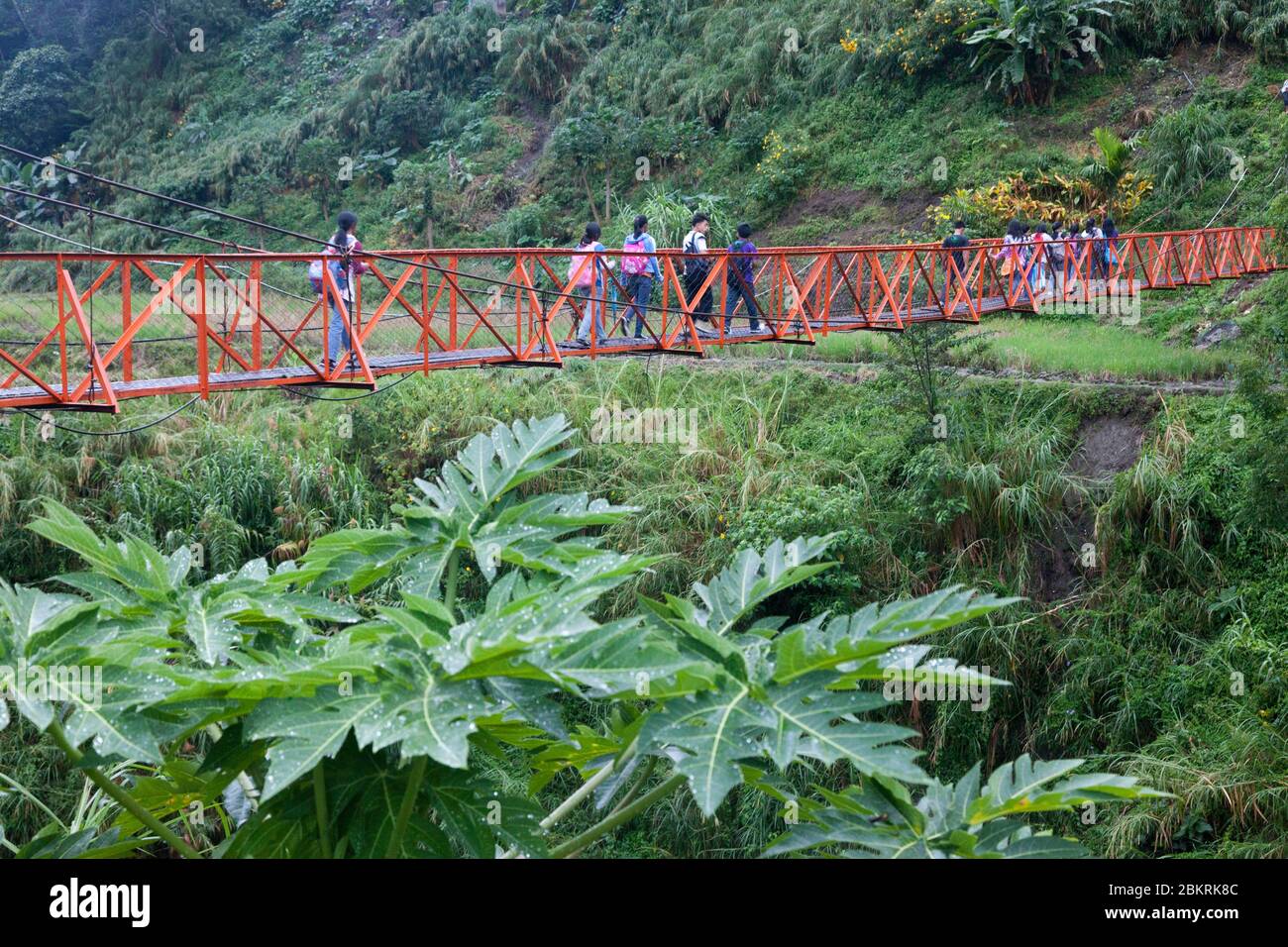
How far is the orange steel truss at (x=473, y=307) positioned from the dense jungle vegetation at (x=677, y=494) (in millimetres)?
751

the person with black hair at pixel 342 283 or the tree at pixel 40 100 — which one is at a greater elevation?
the tree at pixel 40 100

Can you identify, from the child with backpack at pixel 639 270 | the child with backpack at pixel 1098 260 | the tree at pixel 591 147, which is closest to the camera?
the child with backpack at pixel 639 270

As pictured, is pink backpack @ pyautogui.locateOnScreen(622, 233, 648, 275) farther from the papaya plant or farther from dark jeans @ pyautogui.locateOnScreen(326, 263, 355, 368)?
the papaya plant

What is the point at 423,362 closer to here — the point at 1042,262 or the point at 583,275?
the point at 583,275

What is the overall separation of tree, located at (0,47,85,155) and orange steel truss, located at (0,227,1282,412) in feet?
35.5

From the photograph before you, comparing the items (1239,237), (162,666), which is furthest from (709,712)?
(1239,237)

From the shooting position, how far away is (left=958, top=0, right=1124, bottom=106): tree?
17281 mm

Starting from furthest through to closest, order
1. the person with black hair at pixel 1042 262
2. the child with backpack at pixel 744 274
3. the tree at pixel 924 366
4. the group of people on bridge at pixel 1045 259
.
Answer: the person with black hair at pixel 1042 262 < the group of people on bridge at pixel 1045 259 < the tree at pixel 924 366 < the child with backpack at pixel 744 274

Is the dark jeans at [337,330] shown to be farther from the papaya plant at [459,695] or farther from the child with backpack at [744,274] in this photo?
the papaya plant at [459,695]

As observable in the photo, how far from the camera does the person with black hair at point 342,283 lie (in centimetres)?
714

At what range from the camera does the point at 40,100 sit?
2627cm

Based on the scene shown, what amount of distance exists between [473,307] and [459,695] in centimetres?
645

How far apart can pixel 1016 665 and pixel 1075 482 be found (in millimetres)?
1910

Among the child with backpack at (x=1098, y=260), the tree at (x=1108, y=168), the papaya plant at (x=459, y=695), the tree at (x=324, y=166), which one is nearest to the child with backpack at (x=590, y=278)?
the child with backpack at (x=1098, y=260)
